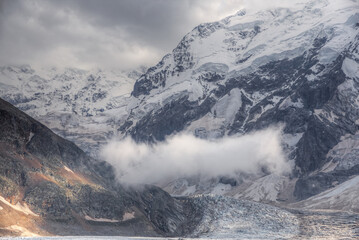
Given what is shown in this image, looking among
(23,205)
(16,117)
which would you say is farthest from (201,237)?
(16,117)

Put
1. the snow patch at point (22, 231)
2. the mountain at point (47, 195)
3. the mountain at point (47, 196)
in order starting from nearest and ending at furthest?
the snow patch at point (22, 231) < the mountain at point (47, 196) < the mountain at point (47, 195)

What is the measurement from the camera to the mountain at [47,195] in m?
154

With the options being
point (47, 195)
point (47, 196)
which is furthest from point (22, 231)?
point (47, 195)

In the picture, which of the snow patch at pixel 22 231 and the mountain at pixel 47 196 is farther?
the mountain at pixel 47 196

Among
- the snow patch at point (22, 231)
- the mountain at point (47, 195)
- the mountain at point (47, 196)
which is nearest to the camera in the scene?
the snow patch at point (22, 231)

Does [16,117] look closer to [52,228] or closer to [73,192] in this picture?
[73,192]

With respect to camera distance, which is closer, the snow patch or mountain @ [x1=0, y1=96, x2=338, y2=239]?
the snow patch

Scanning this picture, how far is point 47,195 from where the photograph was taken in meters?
166

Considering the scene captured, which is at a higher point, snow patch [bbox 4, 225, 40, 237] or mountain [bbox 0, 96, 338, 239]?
mountain [bbox 0, 96, 338, 239]

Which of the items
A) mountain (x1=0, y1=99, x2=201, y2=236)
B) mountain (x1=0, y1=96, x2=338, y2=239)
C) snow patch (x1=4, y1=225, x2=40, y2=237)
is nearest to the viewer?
snow patch (x1=4, y1=225, x2=40, y2=237)

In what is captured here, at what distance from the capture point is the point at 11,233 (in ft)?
454

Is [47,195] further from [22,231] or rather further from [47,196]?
Result: [22,231]

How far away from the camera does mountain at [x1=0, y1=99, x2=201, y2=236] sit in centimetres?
15362

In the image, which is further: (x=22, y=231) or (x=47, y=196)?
(x=47, y=196)
